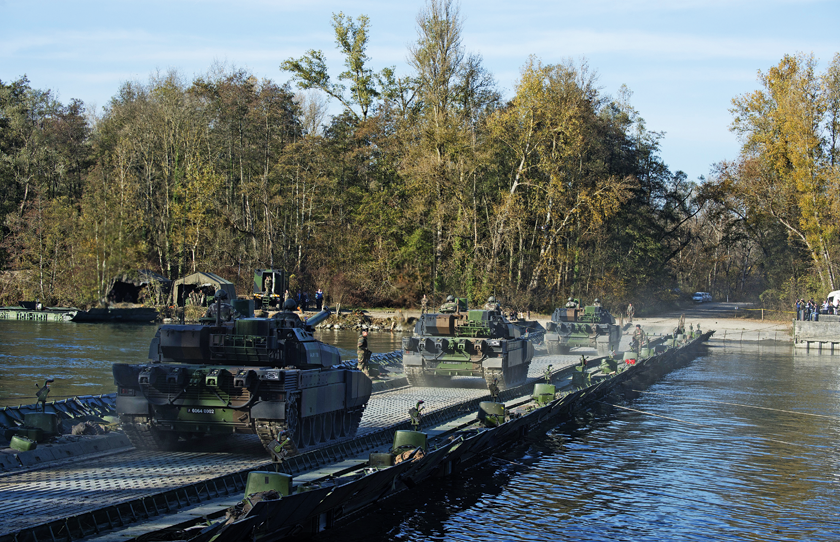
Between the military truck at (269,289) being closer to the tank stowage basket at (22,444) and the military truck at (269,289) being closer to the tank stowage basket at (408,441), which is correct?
the tank stowage basket at (408,441)

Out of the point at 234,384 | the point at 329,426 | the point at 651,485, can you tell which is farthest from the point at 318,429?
the point at 651,485

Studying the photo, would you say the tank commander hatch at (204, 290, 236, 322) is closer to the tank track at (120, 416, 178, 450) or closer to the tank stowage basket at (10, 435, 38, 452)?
the tank track at (120, 416, 178, 450)

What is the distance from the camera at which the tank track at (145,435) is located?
563 inches

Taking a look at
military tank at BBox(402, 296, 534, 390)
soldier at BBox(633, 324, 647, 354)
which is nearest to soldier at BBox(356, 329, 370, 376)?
military tank at BBox(402, 296, 534, 390)

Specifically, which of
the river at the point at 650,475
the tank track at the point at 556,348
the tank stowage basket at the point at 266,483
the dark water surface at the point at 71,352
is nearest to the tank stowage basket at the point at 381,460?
the river at the point at 650,475

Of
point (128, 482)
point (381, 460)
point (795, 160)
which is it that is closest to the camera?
point (128, 482)

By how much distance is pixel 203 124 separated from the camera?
60.8 meters

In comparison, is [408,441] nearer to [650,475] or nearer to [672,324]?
[650,475]

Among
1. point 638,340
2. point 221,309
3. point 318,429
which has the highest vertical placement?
point 221,309

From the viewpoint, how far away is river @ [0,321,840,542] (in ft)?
42.6

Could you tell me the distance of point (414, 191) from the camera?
55.7m

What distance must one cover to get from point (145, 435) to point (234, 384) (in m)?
2.16

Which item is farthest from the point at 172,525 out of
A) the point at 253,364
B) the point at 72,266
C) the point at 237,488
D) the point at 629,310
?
the point at 72,266

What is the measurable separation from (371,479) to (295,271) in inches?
1852
